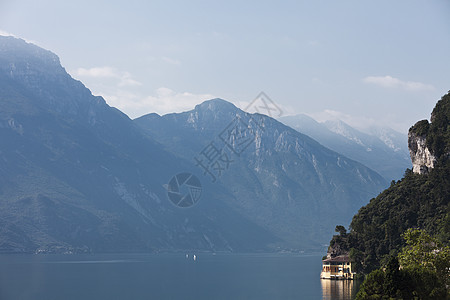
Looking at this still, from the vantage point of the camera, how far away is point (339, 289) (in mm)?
117188

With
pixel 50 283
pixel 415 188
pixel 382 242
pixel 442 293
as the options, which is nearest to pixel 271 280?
pixel 382 242

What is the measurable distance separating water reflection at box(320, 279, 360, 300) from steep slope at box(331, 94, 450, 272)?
7914 millimetres

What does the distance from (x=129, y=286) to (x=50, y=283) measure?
1673cm

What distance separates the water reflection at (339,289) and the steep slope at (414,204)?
26.0 ft

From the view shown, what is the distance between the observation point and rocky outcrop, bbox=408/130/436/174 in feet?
486

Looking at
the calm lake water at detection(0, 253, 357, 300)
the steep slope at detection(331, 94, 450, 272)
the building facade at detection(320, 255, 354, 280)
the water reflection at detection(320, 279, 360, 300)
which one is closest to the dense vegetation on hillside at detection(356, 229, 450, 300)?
the water reflection at detection(320, 279, 360, 300)

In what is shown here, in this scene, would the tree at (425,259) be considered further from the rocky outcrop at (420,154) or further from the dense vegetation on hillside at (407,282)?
the rocky outcrop at (420,154)

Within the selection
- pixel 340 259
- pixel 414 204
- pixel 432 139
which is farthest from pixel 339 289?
pixel 432 139

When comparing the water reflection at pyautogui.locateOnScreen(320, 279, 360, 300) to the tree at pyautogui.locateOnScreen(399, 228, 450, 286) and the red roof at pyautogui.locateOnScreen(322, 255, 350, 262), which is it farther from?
the tree at pyautogui.locateOnScreen(399, 228, 450, 286)

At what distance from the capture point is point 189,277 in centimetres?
15950

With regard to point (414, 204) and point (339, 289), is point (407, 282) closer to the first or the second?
point (339, 289)

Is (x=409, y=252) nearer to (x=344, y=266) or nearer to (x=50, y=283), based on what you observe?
(x=344, y=266)

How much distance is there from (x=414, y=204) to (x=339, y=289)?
32967 mm

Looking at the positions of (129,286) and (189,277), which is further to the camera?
(189,277)
